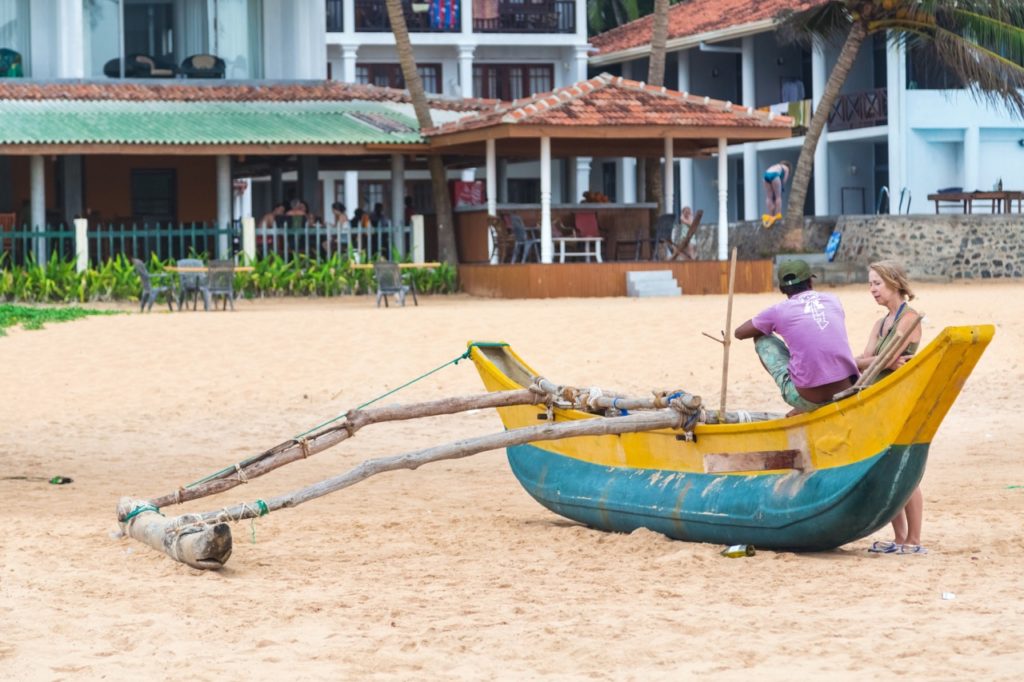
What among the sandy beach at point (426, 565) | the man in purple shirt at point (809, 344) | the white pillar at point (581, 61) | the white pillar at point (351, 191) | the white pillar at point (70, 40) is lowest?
the sandy beach at point (426, 565)

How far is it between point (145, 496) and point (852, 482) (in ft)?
18.8

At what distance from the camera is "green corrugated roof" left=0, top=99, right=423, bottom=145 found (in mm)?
25812

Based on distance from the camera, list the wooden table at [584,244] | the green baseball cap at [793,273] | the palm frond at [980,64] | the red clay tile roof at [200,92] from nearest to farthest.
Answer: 1. the green baseball cap at [793,273]
2. the wooden table at [584,244]
3. the red clay tile roof at [200,92]
4. the palm frond at [980,64]

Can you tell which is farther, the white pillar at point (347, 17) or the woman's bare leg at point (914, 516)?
the white pillar at point (347, 17)

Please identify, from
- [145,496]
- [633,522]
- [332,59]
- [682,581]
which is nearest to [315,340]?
[145,496]

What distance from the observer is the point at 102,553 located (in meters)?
9.22

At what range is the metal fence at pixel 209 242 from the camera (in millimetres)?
26344

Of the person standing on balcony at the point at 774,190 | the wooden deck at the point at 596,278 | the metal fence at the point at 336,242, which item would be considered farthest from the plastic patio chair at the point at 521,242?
the person standing on balcony at the point at 774,190

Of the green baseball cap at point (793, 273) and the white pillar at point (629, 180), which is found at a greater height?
the white pillar at point (629, 180)

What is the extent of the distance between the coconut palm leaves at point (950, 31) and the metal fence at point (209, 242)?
837 centimetres

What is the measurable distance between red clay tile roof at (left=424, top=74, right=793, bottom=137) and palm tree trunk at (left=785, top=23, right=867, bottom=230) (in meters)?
3.70

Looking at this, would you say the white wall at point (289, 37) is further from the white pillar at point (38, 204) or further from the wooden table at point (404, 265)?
the wooden table at point (404, 265)

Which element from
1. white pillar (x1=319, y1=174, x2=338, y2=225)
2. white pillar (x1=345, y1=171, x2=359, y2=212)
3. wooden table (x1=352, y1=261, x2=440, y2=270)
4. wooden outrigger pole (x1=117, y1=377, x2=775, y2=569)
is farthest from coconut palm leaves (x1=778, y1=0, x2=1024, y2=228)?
wooden outrigger pole (x1=117, y1=377, x2=775, y2=569)

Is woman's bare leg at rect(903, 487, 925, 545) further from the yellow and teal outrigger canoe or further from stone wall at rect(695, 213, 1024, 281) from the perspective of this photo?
stone wall at rect(695, 213, 1024, 281)
